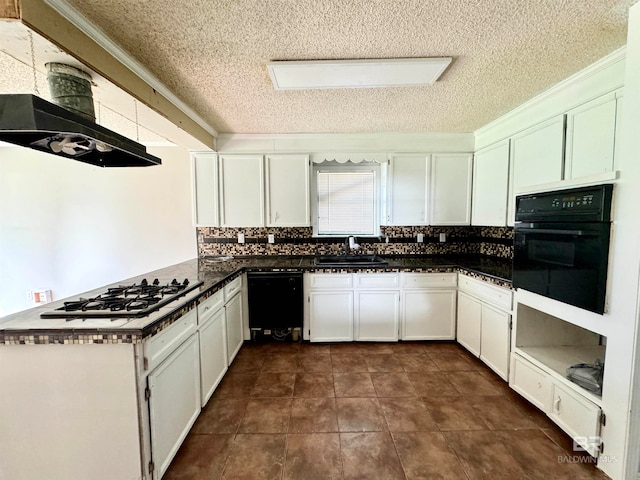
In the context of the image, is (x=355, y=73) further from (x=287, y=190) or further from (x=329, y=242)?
(x=329, y=242)

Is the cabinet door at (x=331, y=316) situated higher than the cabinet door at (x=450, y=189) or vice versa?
the cabinet door at (x=450, y=189)

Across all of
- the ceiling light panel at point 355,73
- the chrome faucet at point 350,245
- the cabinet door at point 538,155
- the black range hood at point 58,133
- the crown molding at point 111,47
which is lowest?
the chrome faucet at point 350,245

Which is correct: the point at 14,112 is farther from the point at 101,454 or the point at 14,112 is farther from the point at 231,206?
the point at 231,206

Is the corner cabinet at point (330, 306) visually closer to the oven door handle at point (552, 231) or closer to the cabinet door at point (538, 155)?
the oven door handle at point (552, 231)

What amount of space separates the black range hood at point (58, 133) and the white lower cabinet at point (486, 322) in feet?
9.39

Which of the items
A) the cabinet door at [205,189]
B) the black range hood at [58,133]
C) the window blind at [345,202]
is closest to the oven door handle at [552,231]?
the window blind at [345,202]

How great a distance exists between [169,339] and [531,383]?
2.42 m

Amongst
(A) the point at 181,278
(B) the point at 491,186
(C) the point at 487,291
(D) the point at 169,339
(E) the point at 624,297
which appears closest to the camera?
(E) the point at 624,297

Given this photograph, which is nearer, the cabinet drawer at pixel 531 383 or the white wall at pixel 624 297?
the white wall at pixel 624 297

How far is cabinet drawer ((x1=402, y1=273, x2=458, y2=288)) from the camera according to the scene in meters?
2.86

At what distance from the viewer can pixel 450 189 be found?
318cm

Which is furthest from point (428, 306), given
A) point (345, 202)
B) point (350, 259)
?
point (345, 202)

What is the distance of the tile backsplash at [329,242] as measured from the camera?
342 centimetres

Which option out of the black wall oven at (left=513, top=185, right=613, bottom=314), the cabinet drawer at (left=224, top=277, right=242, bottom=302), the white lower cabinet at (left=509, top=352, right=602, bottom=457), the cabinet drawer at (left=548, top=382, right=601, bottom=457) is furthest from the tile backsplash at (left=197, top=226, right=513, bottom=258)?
the cabinet drawer at (left=548, top=382, right=601, bottom=457)
